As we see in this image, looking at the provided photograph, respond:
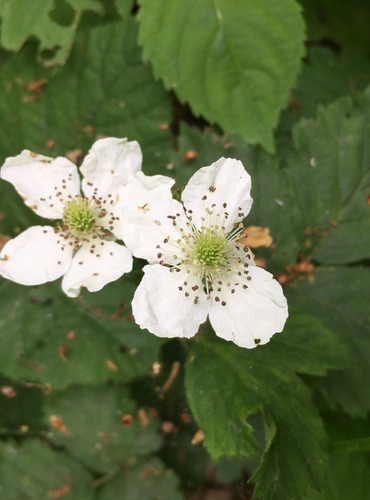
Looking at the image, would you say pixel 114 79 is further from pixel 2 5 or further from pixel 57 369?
pixel 57 369

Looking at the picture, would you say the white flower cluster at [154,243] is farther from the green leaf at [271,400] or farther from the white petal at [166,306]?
the green leaf at [271,400]

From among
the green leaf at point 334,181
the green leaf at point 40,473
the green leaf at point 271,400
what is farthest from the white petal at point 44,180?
the green leaf at point 40,473

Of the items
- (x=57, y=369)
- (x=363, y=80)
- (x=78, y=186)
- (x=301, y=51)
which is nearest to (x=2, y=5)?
(x=78, y=186)

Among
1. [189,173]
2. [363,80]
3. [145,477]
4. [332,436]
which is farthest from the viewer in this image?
[363,80]

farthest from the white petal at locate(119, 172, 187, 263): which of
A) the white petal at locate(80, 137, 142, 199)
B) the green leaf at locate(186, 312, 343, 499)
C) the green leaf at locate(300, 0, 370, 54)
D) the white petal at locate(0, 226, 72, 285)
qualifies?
the green leaf at locate(300, 0, 370, 54)

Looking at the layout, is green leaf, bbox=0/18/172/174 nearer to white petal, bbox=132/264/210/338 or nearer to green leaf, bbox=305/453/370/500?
white petal, bbox=132/264/210/338

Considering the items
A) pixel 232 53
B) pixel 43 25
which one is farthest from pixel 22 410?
pixel 232 53

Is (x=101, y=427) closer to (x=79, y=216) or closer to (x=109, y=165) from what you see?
(x=79, y=216)
